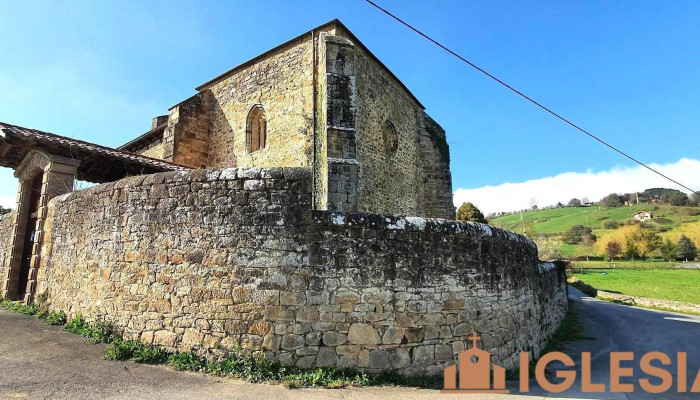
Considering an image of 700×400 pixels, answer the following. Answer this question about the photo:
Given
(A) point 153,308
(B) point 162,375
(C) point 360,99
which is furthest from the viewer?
(C) point 360,99

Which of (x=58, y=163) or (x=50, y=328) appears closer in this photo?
(x=50, y=328)

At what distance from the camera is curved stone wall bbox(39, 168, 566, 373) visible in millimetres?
4801

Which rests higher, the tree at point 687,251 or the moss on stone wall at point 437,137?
the moss on stone wall at point 437,137

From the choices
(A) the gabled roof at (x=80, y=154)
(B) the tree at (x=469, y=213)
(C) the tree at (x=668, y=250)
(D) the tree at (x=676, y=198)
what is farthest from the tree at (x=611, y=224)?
(A) the gabled roof at (x=80, y=154)

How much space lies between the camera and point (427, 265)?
5.25 metres

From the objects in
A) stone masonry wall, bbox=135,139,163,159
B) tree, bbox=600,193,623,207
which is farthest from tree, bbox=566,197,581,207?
stone masonry wall, bbox=135,139,163,159

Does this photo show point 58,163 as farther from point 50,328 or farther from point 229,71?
point 229,71

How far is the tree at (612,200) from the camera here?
81688mm

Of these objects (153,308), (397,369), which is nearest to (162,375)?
(153,308)

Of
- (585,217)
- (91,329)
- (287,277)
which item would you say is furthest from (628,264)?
(91,329)

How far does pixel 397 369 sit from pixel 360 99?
29.1ft

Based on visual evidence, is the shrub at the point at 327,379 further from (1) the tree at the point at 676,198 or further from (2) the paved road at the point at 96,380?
(1) the tree at the point at 676,198

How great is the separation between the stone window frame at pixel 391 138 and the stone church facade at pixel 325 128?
1.5 inches

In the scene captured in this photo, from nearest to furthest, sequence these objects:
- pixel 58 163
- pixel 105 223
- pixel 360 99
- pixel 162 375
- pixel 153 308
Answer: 1. pixel 162 375
2. pixel 153 308
3. pixel 105 223
4. pixel 58 163
5. pixel 360 99
